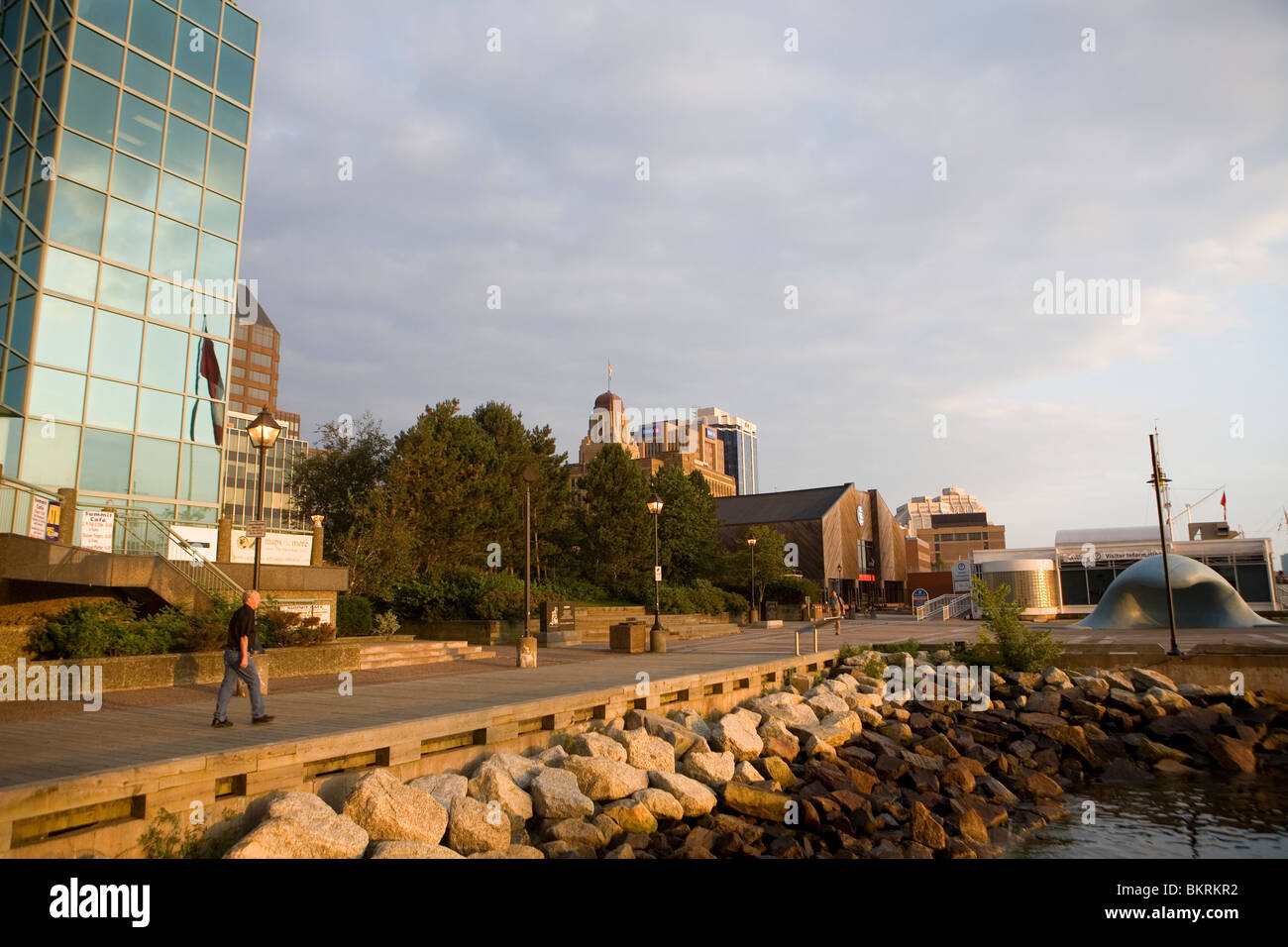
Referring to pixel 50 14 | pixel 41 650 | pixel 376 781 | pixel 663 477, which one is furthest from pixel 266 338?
pixel 376 781

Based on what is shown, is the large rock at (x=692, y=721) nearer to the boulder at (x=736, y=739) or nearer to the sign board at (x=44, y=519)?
the boulder at (x=736, y=739)

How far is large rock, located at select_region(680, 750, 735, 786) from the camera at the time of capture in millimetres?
11055

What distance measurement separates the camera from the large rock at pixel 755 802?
10367mm

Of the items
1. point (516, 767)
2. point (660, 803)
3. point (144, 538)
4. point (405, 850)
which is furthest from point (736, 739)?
point (144, 538)

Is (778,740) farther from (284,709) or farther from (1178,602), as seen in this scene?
(1178,602)

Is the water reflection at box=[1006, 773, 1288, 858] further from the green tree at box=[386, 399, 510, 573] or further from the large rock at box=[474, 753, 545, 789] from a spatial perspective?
the green tree at box=[386, 399, 510, 573]

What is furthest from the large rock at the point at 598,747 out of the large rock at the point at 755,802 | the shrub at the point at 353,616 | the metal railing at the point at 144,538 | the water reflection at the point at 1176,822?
the shrub at the point at 353,616

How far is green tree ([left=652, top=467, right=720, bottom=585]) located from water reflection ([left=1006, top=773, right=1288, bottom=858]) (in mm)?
34508

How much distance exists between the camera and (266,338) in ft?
421

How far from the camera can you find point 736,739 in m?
12.5

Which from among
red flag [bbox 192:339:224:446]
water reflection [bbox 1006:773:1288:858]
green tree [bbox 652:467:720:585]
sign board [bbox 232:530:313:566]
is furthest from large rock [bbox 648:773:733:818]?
green tree [bbox 652:467:720:585]

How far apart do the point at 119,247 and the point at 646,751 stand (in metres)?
24.4

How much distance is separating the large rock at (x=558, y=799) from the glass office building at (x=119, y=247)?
21190 mm
